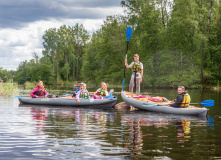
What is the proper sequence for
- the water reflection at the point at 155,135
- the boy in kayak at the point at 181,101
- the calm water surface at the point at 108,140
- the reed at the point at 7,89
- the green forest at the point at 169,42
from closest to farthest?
the calm water surface at the point at 108,140
the water reflection at the point at 155,135
the boy in kayak at the point at 181,101
the reed at the point at 7,89
the green forest at the point at 169,42

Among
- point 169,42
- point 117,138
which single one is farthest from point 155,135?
point 169,42

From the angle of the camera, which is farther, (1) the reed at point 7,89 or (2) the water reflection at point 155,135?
(1) the reed at point 7,89

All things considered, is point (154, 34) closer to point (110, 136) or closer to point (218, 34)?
point (218, 34)

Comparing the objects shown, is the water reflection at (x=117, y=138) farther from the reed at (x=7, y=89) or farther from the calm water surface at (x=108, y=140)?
the reed at (x=7, y=89)

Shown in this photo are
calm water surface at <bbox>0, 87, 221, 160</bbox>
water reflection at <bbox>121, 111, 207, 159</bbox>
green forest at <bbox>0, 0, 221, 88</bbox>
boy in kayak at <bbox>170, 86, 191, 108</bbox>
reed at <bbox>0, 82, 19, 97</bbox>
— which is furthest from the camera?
green forest at <bbox>0, 0, 221, 88</bbox>

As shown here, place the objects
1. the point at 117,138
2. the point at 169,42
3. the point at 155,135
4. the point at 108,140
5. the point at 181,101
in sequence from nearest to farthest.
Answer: the point at 108,140 < the point at 117,138 < the point at 155,135 < the point at 181,101 < the point at 169,42

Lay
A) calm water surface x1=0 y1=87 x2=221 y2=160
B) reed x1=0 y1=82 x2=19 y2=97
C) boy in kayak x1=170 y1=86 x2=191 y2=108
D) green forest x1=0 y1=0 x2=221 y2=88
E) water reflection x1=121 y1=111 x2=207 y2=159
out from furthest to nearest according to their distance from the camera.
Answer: green forest x1=0 y1=0 x2=221 y2=88 < reed x1=0 y1=82 x2=19 y2=97 < boy in kayak x1=170 y1=86 x2=191 y2=108 < water reflection x1=121 y1=111 x2=207 y2=159 < calm water surface x1=0 y1=87 x2=221 y2=160

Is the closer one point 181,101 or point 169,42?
point 181,101

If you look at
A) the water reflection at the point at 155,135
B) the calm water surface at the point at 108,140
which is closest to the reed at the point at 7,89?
the calm water surface at the point at 108,140

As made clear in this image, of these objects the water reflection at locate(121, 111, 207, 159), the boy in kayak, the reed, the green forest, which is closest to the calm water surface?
the water reflection at locate(121, 111, 207, 159)

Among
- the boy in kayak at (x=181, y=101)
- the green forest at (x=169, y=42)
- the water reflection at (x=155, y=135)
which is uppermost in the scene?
the green forest at (x=169, y=42)

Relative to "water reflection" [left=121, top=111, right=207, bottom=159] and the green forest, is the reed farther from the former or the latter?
the green forest

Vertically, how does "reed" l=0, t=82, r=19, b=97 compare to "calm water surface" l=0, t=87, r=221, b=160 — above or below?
above

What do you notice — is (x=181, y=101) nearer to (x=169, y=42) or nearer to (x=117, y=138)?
(x=117, y=138)
